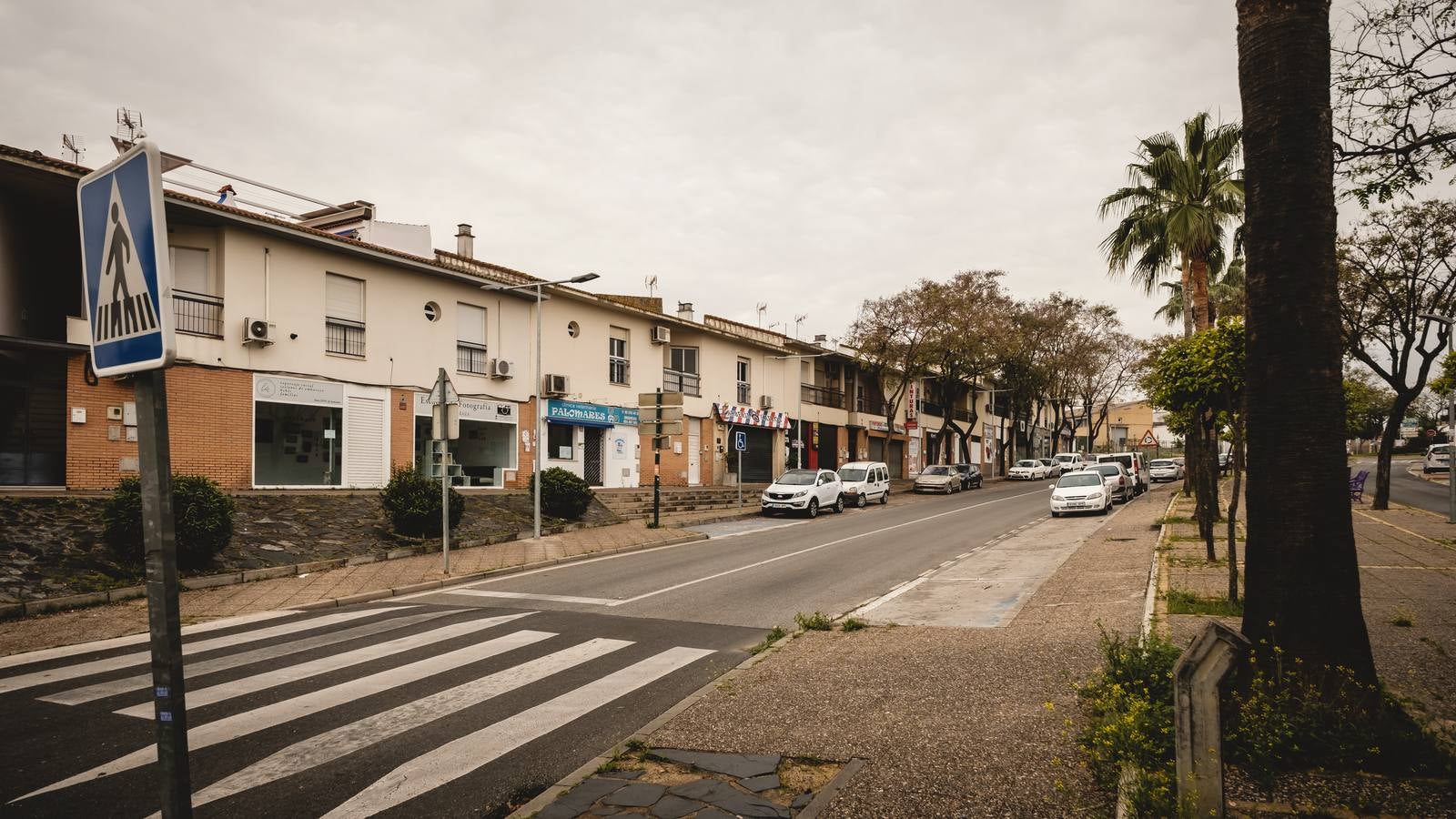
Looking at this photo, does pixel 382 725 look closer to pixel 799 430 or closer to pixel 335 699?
pixel 335 699

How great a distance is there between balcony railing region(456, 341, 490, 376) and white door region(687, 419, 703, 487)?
11272 mm

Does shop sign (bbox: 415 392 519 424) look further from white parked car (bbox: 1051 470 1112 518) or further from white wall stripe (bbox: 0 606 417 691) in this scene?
white parked car (bbox: 1051 470 1112 518)

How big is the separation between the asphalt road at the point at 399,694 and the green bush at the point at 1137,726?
10.2 ft

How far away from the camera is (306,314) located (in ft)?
65.5

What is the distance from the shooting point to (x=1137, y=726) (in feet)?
14.2

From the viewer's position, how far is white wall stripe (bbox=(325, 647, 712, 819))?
462 centimetres

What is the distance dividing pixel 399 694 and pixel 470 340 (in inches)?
754

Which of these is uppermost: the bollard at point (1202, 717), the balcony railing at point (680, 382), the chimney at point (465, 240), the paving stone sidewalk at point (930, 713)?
the chimney at point (465, 240)

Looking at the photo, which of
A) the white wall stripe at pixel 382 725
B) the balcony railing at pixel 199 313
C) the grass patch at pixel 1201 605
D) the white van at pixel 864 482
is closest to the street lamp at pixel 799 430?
the white van at pixel 864 482

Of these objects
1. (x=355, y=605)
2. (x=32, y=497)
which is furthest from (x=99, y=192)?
(x=32, y=497)

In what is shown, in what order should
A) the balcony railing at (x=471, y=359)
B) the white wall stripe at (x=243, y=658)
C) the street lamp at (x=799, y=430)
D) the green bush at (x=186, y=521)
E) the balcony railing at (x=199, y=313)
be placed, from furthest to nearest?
the street lamp at (x=799, y=430)
the balcony railing at (x=471, y=359)
the balcony railing at (x=199, y=313)
the green bush at (x=186, y=521)
the white wall stripe at (x=243, y=658)

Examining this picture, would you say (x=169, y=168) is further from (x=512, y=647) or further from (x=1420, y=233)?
(x=1420, y=233)

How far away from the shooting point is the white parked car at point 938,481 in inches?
1629

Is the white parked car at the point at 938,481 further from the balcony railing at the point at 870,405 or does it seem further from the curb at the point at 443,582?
the curb at the point at 443,582
